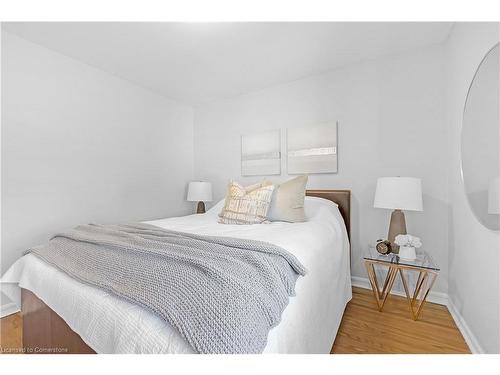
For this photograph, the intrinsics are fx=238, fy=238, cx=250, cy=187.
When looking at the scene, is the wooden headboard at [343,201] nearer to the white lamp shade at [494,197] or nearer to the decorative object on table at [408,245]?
the decorative object on table at [408,245]

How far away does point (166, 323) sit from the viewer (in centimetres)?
67

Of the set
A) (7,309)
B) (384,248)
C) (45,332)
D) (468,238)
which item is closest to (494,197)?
(468,238)

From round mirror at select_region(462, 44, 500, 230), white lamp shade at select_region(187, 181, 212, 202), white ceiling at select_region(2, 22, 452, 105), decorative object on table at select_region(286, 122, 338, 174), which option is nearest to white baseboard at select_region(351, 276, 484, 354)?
round mirror at select_region(462, 44, 500, 230)

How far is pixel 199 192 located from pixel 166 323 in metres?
2.57

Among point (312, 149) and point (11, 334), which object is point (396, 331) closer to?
point (312, 149)

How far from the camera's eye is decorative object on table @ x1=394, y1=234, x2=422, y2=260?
5.99 feet

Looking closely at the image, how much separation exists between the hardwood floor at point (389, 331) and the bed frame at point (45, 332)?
1.38 feet

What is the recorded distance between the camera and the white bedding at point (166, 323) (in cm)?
69

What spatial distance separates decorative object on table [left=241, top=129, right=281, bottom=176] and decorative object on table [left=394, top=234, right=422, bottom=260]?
142 centimetres

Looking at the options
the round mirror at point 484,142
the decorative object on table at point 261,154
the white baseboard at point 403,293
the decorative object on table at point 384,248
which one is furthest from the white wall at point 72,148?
the round mirror at point 484,142

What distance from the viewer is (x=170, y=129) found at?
130 inches
